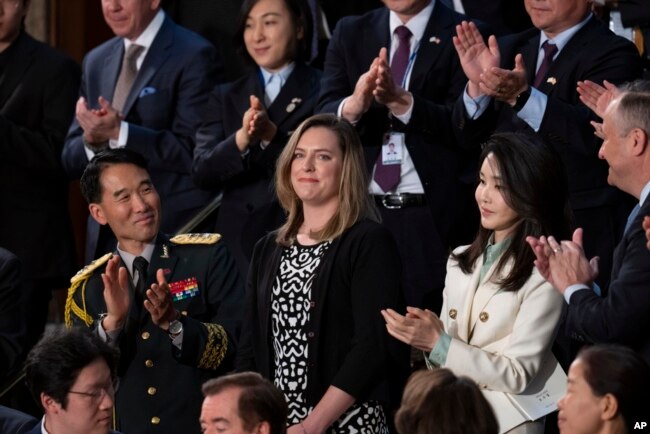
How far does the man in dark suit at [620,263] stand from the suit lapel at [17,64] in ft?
10.5

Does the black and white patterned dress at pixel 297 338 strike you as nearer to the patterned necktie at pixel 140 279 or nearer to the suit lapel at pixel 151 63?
the patterned necktie at pixel 140 279

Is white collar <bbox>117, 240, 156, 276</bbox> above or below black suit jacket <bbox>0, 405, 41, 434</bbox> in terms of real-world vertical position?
above

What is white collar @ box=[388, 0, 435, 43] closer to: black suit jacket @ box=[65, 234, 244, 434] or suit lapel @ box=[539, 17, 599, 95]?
suit lapel @ box=[539, 17, 599, 95]

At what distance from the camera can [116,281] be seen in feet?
16.1

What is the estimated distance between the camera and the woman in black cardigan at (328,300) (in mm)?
4809

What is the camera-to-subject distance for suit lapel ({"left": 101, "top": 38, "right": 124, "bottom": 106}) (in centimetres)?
666

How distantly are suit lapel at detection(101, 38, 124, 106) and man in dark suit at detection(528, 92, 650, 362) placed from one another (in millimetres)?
2776

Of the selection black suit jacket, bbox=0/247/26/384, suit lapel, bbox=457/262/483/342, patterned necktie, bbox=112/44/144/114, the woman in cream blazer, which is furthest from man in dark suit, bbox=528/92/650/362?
patterned necktie, bbox=112/44/144/114

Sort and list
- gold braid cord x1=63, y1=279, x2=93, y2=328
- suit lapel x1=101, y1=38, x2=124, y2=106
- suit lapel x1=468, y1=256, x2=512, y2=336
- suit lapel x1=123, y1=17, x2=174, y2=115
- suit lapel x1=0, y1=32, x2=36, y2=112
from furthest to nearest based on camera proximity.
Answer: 1. suit lapel x1=0, y1=32, x2=36, y2=112
2. suit lapel x1=101, y1=38, x2=124, y2=106
3. suit lapel x1=123, y1=17, x2=174, y2=115
4. gold braid cord x1=63, y1=279, x2=93, y2=328
5. suit lapel x1=468, y1=256, x2=512, y2=336

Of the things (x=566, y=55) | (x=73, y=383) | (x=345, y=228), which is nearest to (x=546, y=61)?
(x=566, y=55)

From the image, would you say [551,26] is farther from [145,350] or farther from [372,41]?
[145,350]

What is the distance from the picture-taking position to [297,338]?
16.1 feet

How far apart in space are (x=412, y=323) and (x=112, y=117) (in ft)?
7.45

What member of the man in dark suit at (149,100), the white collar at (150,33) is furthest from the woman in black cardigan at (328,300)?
the white collar at (150,33)
